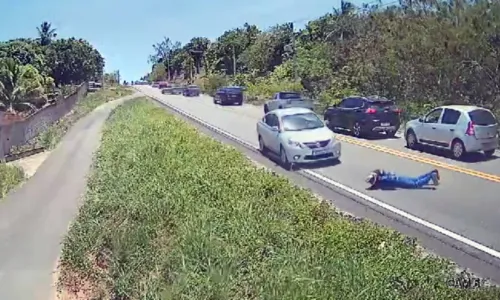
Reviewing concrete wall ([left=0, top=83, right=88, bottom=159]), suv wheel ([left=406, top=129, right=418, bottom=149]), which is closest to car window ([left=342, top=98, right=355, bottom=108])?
suv wheel ([left=406, top=129, right=418, bottom=149])

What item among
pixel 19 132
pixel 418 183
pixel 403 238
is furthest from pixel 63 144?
pixel 403 238

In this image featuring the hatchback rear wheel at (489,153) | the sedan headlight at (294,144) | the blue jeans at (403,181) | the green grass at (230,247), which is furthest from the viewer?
the hatchback rear wheel at (489,153)

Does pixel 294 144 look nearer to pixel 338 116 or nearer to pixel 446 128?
pixel 446 128

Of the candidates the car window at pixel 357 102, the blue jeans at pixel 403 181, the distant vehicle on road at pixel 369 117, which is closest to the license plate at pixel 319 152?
the blue jeans at pixel 403 181

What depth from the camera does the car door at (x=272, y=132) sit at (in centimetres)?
1953

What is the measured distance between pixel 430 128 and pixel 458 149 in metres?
1.64

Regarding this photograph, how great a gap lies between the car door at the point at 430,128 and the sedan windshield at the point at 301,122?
3.72 meters

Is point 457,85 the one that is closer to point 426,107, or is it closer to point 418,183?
point 426,107

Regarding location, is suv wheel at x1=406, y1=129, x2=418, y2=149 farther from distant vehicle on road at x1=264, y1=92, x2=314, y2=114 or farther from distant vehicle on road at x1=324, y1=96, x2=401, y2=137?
distant vehicle on road at x1=264, y1=92, x2=314, y2=114

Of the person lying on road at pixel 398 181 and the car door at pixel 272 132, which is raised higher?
the car door at pixel 272 132

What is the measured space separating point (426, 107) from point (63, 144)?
55.5 feet

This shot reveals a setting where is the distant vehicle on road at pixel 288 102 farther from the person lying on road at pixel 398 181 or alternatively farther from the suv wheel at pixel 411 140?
the person lying on road at pixel 398 181

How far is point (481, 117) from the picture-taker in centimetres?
1911

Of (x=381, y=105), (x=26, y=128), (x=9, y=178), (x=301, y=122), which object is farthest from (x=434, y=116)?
(x=26, y=128)
